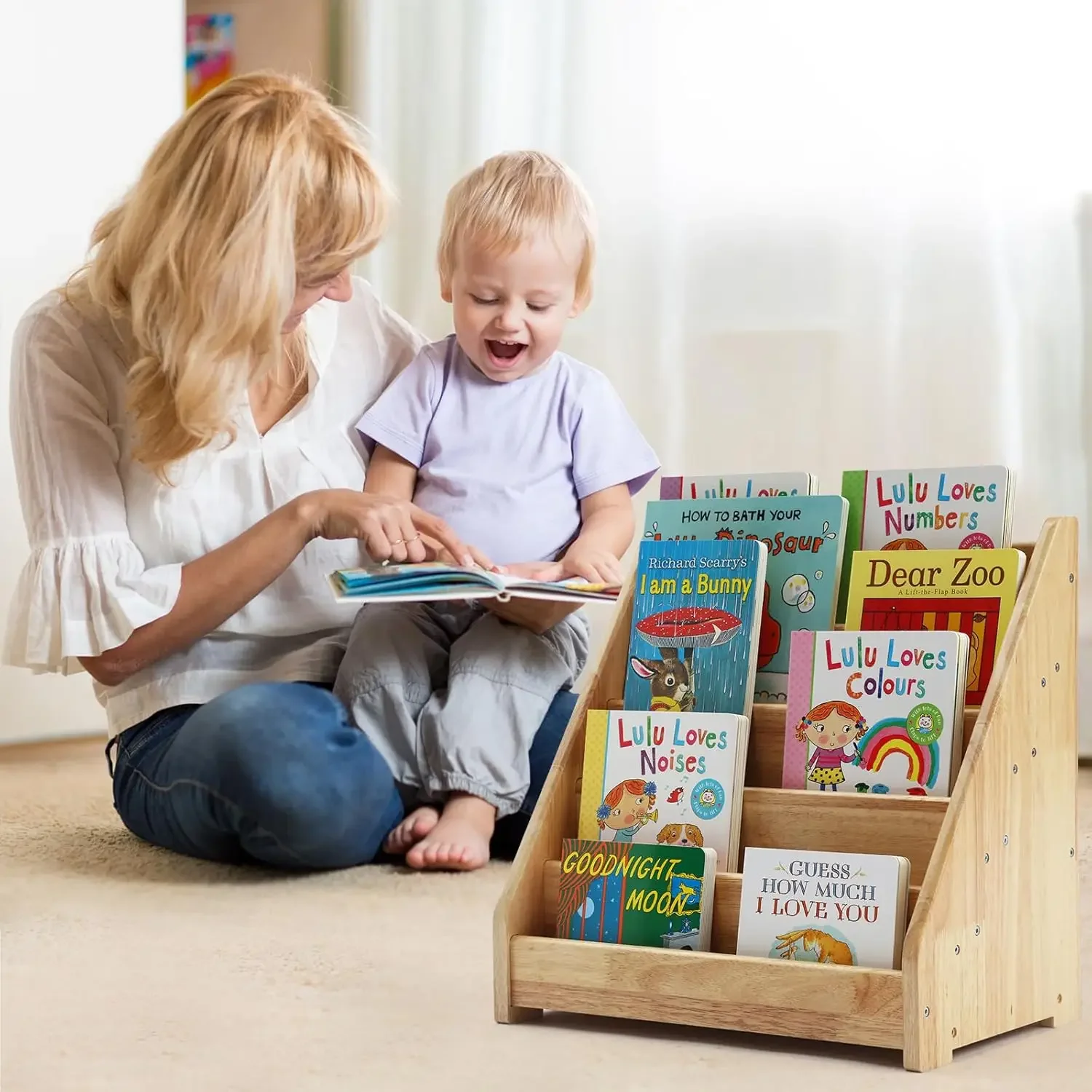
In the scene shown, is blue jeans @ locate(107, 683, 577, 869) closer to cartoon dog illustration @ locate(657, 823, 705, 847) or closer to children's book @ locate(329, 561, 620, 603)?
children's book @ locate(329, 561, 620, 603)

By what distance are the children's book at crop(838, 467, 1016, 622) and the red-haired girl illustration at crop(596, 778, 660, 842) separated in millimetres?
223

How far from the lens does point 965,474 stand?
1.11 metres

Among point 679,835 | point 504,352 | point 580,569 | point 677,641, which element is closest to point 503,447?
point 504,352

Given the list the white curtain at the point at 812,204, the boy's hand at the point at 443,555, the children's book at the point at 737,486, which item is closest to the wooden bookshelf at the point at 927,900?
the children's book at the point at 737,486

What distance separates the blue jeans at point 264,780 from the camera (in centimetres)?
149

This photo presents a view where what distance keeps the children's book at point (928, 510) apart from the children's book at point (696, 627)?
95mm

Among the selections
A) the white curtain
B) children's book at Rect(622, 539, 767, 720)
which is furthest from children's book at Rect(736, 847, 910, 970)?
the white curtain

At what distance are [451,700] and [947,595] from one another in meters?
0.68

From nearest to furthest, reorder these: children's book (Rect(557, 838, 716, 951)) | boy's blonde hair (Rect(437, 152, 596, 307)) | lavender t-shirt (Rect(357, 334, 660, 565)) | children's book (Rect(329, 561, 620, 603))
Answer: children's book (Rect(557, 838, 716, 951)) → children's book (Rect(329, 561, 620, 603)) → boy's blonde hair (Rect(437, 152, 596, 307)) → lavender t-shirt (Rect(357, 334, 660, 565))

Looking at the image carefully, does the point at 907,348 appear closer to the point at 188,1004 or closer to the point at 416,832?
the point at 416,832

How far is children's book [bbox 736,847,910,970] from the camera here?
0.96 metres

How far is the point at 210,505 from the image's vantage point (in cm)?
166

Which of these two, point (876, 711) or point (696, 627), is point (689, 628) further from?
point (876, 711)

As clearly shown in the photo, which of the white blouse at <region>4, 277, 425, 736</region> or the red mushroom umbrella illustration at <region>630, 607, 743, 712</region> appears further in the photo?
the white blouse at <region>4, 277, 425, 736</region>
